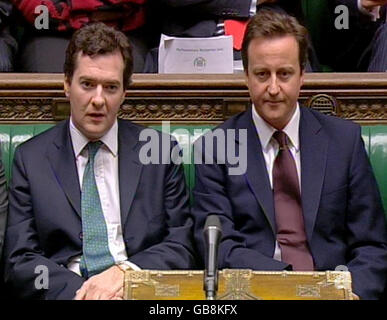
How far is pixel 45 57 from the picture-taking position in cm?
247

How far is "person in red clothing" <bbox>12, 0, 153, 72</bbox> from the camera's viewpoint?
8.02ft

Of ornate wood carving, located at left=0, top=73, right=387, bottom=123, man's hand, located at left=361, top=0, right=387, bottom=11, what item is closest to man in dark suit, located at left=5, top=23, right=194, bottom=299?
ornate wood carving, located at left=0, top=73, right=387, bottom=123

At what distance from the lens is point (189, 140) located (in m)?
2.20

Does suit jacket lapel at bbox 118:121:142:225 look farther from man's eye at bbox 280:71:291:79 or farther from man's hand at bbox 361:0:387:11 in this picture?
man's hand at bbox 361:0:387:11

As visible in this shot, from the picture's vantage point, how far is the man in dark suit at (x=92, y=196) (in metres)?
1.88

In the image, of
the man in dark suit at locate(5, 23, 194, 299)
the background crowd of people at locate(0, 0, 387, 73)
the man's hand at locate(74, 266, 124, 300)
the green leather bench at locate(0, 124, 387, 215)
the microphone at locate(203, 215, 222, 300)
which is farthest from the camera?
the background crowd of people at locate(0, 0, 387, 73)

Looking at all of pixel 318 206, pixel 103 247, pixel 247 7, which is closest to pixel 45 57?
pixel 247 7

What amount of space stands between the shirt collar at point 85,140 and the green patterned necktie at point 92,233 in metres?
0.06

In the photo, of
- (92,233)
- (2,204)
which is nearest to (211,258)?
(92,233)

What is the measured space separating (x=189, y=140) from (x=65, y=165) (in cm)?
36

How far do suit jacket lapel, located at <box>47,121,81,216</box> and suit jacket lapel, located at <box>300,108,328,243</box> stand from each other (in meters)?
0.46

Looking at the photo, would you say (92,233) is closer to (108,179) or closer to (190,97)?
(108,179)

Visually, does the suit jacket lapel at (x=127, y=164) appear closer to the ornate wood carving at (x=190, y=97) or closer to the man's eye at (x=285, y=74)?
the ornate wood carving at (x=190, y=97)

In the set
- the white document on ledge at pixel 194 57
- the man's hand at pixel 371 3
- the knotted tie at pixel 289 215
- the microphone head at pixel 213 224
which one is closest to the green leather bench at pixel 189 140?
the white document on ledge at pixel 194 57
